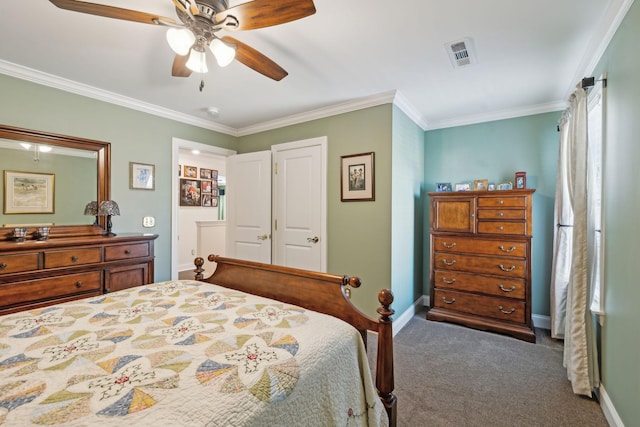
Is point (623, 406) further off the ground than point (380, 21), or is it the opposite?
point (380, 21)

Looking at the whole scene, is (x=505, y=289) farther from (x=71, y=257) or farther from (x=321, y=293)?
(x=71, y=257)

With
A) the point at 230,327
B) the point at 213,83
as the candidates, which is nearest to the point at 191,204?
the point at 213,83

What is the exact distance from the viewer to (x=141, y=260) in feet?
9.13

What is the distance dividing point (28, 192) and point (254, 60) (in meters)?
2.34

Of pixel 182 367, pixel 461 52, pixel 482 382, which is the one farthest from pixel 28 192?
pixel 482 382

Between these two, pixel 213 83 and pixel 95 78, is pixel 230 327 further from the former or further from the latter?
pixel 95 78

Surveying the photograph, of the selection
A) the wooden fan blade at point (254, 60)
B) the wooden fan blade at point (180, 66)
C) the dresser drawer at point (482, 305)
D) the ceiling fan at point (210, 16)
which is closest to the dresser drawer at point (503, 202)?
the dresser drawer at point (482, 305)

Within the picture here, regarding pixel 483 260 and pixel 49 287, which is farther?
pixel 483 260

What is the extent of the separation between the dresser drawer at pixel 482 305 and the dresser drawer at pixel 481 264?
0.27 metres

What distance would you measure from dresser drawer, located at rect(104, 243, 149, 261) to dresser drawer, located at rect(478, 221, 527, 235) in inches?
133

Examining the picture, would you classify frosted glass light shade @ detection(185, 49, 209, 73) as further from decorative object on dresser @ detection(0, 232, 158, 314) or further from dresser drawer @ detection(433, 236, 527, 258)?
dresser drawer @ detection(433, 236, 527, 258)

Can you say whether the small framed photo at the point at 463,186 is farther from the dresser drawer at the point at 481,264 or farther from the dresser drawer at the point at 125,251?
the dresser drawer at the point at 125,251

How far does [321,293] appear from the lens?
1651mm

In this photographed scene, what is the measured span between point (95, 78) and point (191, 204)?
3429 mm
